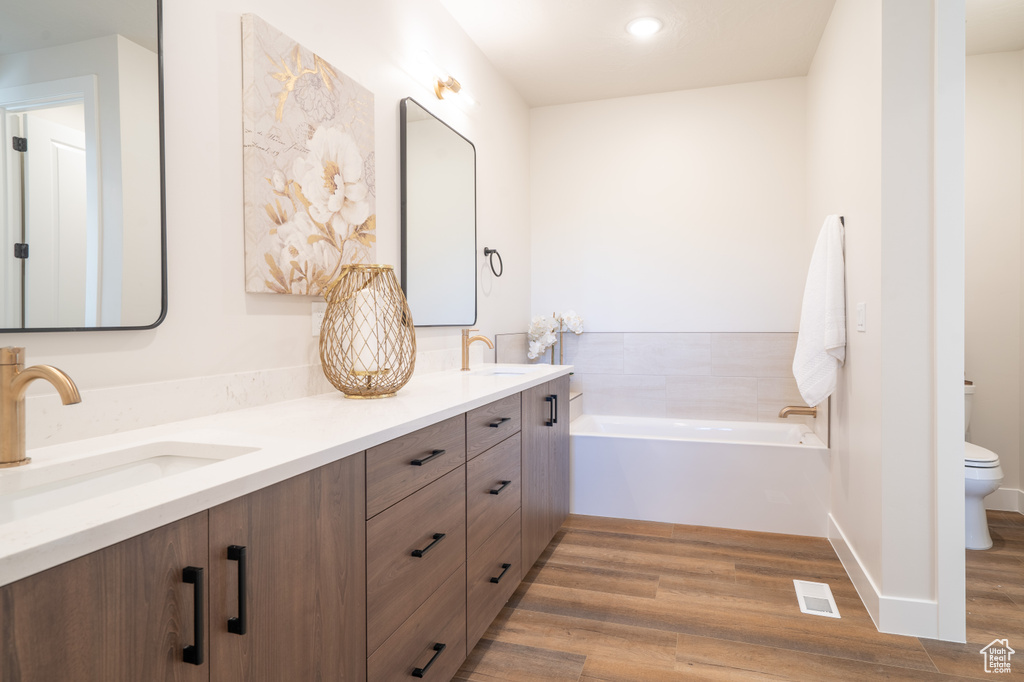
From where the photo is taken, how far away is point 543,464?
8.25 ft

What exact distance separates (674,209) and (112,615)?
11.8 feet

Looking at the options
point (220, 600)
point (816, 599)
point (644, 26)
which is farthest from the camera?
point (644, 26)

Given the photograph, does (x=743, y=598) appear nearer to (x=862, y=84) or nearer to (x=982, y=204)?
(x=862, y=84)

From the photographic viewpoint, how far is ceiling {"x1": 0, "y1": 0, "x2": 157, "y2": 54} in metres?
1.01

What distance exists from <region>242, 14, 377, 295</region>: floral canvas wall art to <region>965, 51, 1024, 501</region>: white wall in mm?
3223

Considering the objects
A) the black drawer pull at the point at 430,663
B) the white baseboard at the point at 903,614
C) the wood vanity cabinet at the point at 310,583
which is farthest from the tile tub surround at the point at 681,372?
the black drawer pull at the point at 430,663

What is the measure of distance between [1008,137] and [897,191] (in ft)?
6.22

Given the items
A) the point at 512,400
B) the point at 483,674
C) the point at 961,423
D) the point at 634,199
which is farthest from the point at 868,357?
the point at 634,199

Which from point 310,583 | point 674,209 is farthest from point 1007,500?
point 310,583

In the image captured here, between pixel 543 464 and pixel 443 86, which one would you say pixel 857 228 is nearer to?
pixel 543 464

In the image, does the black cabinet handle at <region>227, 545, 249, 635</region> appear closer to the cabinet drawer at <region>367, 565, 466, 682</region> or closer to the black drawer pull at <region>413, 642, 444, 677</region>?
the cabinet drawer at <region>367, 565, 466, 682</region>

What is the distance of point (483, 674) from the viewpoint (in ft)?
5.77

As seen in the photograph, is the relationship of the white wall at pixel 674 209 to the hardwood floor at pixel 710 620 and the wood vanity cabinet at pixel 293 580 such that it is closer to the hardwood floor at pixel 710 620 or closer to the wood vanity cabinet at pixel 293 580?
the hardwood floor at pixel 710 620

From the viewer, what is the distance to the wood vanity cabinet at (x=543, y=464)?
2.27 m
